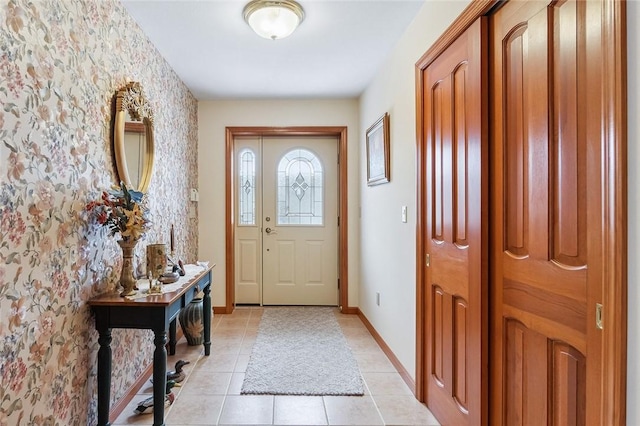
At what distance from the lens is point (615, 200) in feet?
2.75

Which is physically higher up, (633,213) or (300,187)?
(300,187)

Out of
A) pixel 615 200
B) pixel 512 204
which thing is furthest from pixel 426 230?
pixel 615 200

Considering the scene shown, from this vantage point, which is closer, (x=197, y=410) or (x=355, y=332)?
(x=197, y=410)

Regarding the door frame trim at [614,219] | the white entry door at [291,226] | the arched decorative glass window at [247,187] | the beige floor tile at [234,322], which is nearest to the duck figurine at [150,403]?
the beige floor tile at [234,322]

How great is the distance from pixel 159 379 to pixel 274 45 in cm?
224

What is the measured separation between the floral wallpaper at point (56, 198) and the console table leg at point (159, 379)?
0.98 feet

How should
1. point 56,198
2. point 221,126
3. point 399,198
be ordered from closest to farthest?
point 56,198, point 399,198, point 221,126

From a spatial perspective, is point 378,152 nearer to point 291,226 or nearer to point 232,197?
point 291,226

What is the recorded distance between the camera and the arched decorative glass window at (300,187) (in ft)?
12.9

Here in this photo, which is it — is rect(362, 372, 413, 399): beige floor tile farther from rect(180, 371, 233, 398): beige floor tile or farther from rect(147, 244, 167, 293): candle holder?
rect(147, 244, 167, 293): candle holder

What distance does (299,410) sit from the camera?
1922 millimetres

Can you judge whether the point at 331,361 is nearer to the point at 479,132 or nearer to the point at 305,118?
the point at 479,132

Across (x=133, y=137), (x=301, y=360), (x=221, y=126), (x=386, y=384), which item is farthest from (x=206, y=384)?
(x=221, y=126)

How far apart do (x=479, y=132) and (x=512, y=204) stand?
1.12 ft
